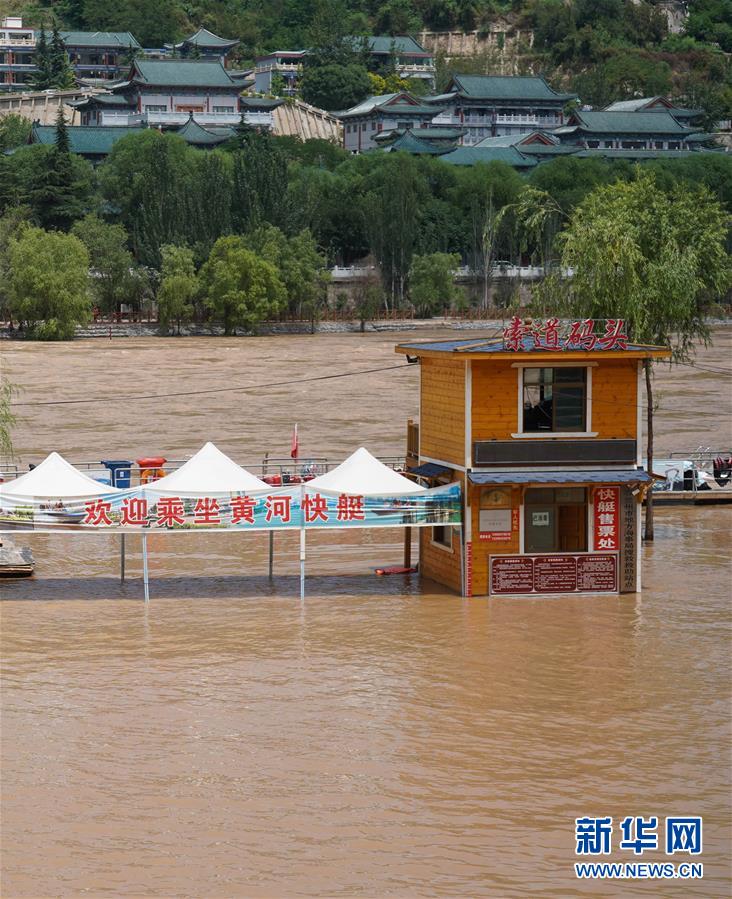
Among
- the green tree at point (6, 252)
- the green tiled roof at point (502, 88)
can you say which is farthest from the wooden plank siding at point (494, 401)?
the green tiled roof at point (502, 88)

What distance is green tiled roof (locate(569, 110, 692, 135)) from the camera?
147375 millimetres

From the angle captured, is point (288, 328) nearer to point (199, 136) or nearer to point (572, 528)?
point (199, 136)

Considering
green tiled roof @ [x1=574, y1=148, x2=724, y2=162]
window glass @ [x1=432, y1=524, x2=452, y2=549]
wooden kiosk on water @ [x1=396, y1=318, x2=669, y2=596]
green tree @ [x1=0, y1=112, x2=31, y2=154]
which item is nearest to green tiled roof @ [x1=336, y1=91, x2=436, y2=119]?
green tiled roof @ [x1=574, y1=148, x2=724, y2=162]

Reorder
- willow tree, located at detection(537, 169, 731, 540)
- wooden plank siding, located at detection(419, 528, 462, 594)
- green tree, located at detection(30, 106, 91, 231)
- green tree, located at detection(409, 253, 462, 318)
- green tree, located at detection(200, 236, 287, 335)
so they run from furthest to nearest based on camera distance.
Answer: green tree, located at detection(409, 253, 462, 318)
green tree, located at detection(30, 106, 91, 231)
green tree, located at detection(200, 236, 287, 335)
willow tree, located at detection(537, 169, 731, 540)
wooden plank siding, located at detection(419, 528, 462, 594)

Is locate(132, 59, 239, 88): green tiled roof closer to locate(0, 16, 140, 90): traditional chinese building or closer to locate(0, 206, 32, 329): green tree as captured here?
locate(0, 16, 140, 90): traditional chinese building

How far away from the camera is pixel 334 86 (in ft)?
570

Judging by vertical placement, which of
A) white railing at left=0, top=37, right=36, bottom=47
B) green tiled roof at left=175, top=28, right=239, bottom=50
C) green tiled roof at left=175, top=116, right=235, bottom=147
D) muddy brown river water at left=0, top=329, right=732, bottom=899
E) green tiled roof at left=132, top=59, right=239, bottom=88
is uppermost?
white railing at left=0, top=37, right=36, bottom=47

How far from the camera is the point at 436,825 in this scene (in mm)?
16828

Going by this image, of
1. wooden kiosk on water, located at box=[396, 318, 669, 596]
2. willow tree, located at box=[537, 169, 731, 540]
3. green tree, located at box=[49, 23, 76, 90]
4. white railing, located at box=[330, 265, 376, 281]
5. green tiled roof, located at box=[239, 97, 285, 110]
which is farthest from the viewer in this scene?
green tree, located at box=[49, 23, 76, 90]

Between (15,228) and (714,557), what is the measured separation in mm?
72007

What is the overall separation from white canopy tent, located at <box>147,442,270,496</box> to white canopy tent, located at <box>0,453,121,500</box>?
0.96 meters

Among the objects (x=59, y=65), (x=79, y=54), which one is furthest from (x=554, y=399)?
(x=79, y=54)

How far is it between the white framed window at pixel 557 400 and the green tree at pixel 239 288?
65621mm

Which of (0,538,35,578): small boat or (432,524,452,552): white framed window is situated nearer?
(432,524,452,552): white framed window
